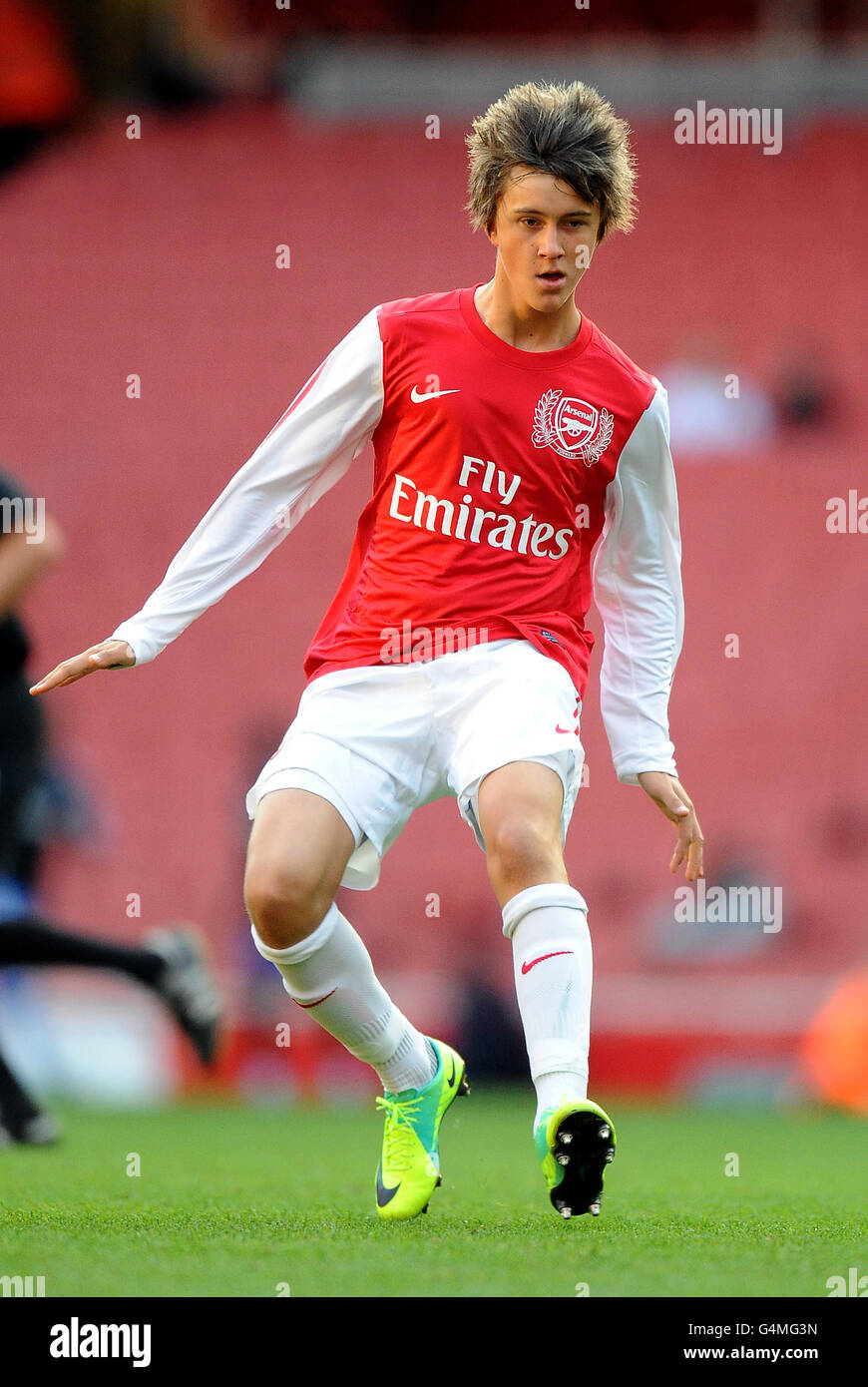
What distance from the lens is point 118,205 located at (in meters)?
14.6

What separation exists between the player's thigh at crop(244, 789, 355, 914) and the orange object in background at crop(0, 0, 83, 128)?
41.6ft

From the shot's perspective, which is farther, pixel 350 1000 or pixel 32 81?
pixel 32 81

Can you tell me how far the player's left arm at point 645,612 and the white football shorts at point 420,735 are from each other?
0.52 ft

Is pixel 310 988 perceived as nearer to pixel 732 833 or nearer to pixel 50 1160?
pixel 50 1160

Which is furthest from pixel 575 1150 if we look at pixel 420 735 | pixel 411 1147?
pixel 420 735

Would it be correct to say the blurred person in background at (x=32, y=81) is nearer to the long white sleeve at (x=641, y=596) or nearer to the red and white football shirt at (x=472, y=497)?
the red and white football shirt at (x=472, y=497)

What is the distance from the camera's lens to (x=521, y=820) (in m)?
3.44

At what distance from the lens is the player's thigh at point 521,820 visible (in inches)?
135

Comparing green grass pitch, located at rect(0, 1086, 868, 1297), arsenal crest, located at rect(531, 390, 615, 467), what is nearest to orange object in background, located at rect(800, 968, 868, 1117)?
green grass pitch, located at rect(0, 1086, 868, 1297)

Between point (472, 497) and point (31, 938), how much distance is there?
254 cm

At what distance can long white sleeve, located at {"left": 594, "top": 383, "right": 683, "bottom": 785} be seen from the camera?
3.81 meters

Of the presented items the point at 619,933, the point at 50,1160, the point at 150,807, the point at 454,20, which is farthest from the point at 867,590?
the point at 50,1160

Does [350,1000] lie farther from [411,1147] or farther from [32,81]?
[32,81]

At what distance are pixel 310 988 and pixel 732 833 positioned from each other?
30.3ft
